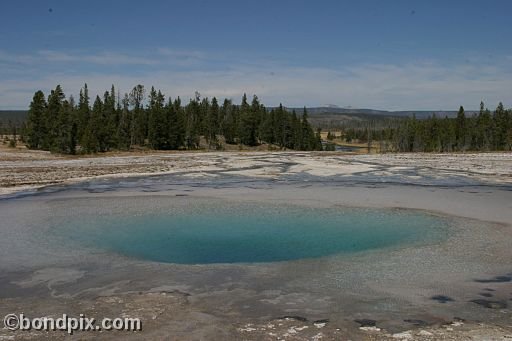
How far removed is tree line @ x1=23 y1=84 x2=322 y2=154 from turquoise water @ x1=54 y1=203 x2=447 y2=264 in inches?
1846

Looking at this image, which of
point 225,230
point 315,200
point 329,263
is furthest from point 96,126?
point 329,263

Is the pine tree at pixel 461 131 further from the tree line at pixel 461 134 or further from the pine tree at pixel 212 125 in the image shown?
the pine tree at pixel 212 125

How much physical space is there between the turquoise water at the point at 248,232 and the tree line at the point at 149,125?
154 ft

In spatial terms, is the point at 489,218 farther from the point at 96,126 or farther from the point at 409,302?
the point at 96,126

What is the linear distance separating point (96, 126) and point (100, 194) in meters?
44.2

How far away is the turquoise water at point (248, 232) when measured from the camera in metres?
12.2

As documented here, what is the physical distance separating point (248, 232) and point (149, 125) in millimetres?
68204

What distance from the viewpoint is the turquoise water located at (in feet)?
40.1

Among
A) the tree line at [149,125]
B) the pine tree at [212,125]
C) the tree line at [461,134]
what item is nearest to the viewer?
the tree line at [149,125]

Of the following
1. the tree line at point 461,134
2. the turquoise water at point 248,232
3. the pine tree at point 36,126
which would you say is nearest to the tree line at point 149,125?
the pine tree at point 36,126

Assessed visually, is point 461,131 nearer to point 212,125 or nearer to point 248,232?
point 212,125

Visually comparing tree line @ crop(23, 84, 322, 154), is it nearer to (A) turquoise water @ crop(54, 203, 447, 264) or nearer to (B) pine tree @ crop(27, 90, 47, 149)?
(B) pine tree @ crop(27, 90, 47, 149)

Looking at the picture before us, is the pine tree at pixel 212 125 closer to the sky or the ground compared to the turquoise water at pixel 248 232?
closer to the sky

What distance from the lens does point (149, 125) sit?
7994 centimetres
